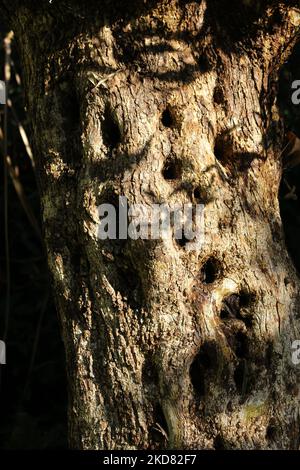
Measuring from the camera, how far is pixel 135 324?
242 cm

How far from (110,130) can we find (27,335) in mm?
2417

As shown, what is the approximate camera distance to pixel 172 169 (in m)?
2.48

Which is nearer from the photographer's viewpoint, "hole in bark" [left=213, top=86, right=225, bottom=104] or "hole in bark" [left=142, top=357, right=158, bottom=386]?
"hole in bark" [left=142, top=357, right=158, bottom=386]

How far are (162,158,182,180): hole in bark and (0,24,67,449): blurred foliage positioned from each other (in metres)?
1.98

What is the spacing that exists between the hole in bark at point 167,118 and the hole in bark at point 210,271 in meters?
0.45

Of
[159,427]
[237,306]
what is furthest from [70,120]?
[159,427]

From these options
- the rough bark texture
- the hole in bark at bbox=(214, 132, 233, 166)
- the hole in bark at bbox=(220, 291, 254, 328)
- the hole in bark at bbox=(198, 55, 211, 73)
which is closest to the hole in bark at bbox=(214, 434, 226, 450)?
the rough bark texture

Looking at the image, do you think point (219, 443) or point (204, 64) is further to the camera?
point (204, 64)

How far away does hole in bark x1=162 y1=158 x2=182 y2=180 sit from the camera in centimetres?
246

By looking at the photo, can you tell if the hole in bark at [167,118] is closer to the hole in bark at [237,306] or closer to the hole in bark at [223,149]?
the hole in bark at [223,149]

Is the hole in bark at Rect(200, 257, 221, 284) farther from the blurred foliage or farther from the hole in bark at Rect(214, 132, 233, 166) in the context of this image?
the blurred foliage

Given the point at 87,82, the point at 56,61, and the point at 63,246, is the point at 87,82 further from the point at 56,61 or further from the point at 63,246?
the point at 63,246

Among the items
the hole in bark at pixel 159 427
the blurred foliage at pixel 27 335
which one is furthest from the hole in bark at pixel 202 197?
the blurred foliage at pixel 27 335

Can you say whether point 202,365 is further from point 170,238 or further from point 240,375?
point 170,238
